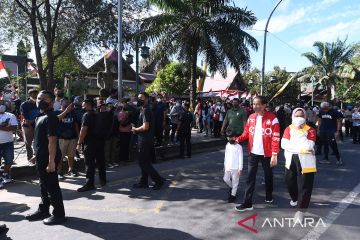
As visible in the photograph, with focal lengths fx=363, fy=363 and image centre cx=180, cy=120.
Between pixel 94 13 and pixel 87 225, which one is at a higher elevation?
pixel 94 13

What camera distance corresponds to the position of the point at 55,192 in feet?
16.7

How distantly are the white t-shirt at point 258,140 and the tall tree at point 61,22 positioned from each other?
34.8 ft

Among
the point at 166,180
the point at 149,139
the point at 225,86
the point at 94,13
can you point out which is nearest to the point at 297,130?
the point at 149,139

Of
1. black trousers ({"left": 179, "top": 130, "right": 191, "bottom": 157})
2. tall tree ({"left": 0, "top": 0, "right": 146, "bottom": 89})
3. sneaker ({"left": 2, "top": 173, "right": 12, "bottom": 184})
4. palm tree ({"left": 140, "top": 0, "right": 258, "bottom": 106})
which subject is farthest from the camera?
palm tree ({"left": 140, "top": 0, "right": 258, "bottom": 106})

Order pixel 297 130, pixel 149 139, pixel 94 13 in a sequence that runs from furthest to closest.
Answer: pixel 94 13
pixel 149 139
pixel 297 130

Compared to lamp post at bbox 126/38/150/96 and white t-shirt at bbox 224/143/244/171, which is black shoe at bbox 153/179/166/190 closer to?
white t-shirt at bbox 224/143/244/171

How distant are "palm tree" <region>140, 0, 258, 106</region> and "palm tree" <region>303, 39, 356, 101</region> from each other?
704 inches

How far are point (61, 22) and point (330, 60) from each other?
25.8m

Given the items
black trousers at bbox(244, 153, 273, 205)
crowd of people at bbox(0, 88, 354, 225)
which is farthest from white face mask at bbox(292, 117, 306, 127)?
black trousers at bbox(244, 153, 273, 205)

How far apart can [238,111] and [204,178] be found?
6.57 feet

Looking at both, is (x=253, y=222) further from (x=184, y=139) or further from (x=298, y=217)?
(x=184, y=139)

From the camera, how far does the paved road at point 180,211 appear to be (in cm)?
473

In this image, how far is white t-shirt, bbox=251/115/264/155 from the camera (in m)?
5.61

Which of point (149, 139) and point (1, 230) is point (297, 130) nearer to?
point (149, 139)
